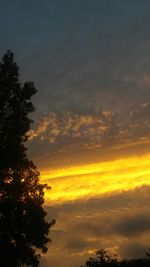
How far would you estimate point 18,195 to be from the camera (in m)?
46.3

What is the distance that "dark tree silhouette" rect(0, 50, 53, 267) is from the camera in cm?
4553

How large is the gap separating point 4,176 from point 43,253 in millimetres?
6809

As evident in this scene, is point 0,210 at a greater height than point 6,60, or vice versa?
point 6,60

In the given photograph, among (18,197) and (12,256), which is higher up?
(18,197)

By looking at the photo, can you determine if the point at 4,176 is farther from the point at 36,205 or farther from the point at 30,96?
the point at 30,96

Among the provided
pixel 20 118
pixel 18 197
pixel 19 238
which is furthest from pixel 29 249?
pixel 20 118

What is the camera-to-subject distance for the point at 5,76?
49.1 meters

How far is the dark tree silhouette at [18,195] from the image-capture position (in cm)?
4553

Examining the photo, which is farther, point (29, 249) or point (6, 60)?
point (6, 60)

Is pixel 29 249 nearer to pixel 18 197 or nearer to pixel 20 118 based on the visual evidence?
pixel 18 197

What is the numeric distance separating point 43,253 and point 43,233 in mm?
1672

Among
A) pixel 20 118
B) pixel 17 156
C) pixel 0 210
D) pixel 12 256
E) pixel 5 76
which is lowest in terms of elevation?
pixel 12 256

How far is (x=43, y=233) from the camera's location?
46.2 metres

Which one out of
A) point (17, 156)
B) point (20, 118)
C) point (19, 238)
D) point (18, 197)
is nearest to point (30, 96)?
point (20, 118)
